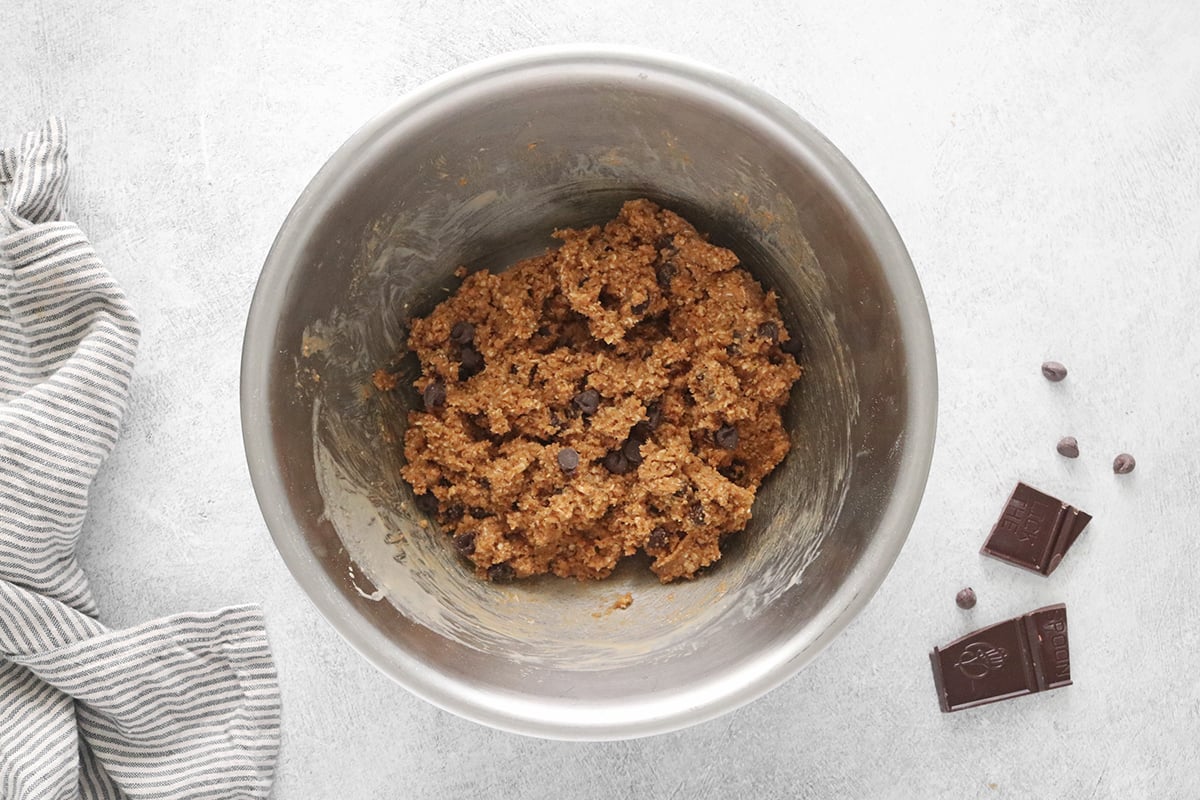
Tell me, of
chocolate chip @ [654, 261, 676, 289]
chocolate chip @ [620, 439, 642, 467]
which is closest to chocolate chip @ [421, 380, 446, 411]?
chocolate chip @ [620, 439, 642, 467]

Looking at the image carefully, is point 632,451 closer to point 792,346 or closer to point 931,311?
point 792,346

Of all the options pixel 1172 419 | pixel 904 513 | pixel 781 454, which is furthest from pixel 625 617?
pixel 1172 419

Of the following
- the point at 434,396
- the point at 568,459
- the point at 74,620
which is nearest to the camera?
the point at 568,459

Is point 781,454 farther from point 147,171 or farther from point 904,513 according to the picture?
point 147,171

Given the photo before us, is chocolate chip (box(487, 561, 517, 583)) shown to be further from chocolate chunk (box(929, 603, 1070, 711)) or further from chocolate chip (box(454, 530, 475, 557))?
chocolate chunk (box(929, 603, 1070, 711))

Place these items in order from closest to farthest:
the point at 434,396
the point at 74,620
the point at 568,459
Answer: the point at 568,459, the point at 434,396, the point at 74,620

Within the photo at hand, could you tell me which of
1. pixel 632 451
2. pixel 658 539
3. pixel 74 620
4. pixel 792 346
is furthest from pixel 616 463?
pixel 74 620

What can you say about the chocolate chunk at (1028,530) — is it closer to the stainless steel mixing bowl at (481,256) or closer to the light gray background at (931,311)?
the light gray background at (931,311)
